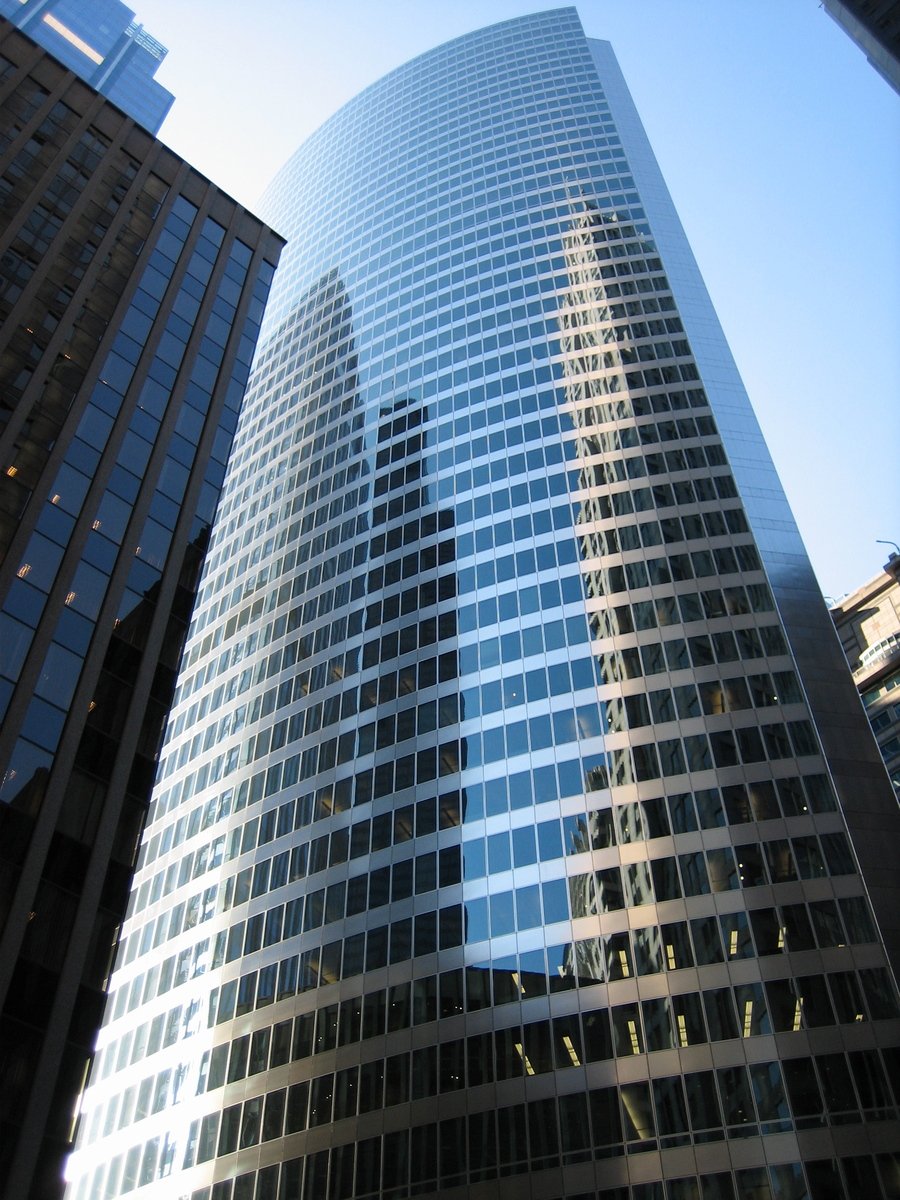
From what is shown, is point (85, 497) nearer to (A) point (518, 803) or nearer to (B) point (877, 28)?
(A) point (518, 803)

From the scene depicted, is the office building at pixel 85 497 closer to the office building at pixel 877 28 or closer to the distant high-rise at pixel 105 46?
the office building at pixel 877 28

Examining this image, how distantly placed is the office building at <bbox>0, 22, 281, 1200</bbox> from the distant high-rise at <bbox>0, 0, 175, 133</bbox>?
12710 centimetres

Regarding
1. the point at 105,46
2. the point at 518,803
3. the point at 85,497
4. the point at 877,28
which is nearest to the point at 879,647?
the point at 877,28

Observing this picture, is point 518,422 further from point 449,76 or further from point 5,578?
point 449,76

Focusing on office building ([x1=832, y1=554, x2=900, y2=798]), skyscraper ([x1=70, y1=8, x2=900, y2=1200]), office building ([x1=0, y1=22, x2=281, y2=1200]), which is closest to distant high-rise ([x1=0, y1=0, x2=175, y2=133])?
skyscraper ([x1=70, y1=8, x2=900, y2=1200])

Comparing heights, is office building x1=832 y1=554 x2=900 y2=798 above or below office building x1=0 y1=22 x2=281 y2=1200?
above

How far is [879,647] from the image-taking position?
10219 cm

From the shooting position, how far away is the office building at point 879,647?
9512cm

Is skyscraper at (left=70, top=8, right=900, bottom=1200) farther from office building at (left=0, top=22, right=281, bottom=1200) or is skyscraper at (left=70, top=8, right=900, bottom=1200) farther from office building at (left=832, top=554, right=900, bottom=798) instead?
office building at (left=832, top=554, right=900, bottom=798)

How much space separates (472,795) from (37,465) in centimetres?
3150

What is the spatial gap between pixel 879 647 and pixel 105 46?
15881 cm

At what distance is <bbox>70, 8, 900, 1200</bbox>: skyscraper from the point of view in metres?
44.1

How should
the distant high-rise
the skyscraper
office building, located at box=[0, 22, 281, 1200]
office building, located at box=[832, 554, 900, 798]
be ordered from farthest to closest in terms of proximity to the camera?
the distant high-rise, office building, located at box=[832, 554, 900, 798], the skyscraper, office building, located at box=[0, 22, 281, 1200]

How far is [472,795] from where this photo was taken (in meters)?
57.6
